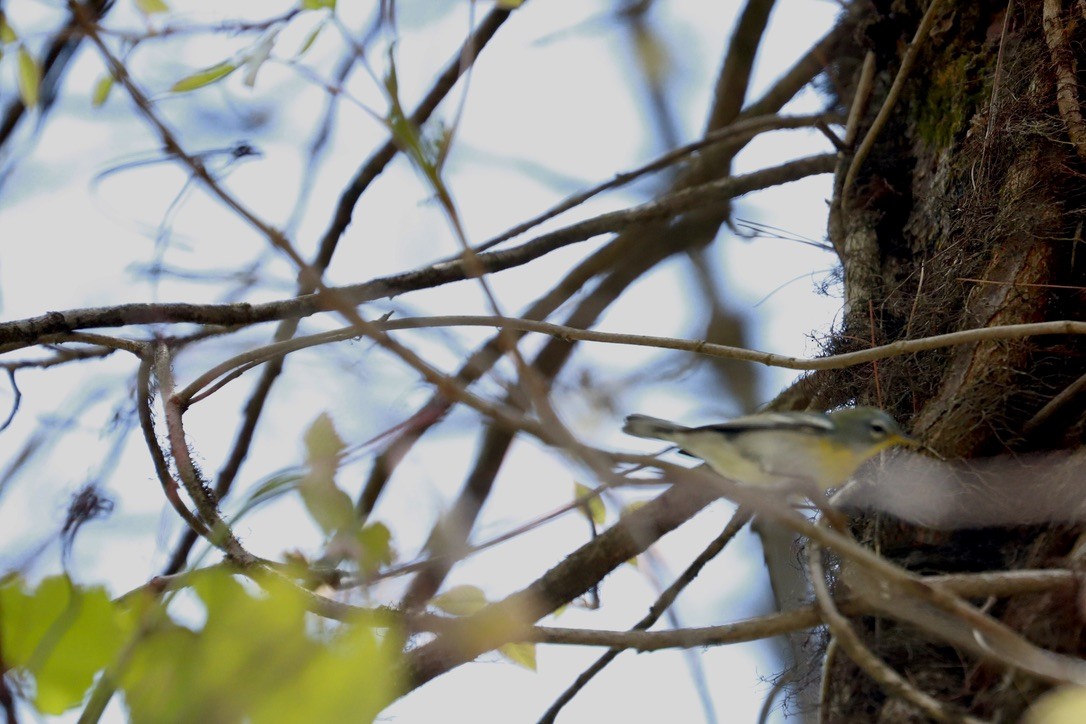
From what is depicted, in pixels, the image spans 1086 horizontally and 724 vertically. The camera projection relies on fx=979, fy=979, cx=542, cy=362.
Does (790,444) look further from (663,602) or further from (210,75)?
(210,75)

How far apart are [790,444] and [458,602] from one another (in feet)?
2.58

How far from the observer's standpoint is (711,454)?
7.14 feet

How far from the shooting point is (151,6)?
2.36 metres

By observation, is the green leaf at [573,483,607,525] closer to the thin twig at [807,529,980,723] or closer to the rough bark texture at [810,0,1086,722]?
the rough bark texture at [810,0,1086,722]

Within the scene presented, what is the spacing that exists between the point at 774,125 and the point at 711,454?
5.92ft

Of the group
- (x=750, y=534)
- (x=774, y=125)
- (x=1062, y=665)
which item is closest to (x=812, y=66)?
(x=774, y=125)

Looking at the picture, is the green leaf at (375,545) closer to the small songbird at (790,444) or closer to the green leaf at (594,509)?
the small songbird at (790,444)

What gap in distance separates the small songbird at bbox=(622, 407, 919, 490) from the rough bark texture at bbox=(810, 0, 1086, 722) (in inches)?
10.3

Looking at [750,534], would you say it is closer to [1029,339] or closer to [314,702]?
[1029,339]

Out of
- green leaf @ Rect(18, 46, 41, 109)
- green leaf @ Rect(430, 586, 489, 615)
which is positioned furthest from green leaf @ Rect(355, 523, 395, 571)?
green leaf @ Rect(18, 46, 41, 109)

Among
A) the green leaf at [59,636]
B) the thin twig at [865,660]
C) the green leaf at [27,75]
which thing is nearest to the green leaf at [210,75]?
the green leaf at [27,75]

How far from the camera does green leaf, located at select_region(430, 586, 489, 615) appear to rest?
1934 millimetres

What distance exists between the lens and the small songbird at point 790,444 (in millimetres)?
2096

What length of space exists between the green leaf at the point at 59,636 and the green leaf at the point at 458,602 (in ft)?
2.85
